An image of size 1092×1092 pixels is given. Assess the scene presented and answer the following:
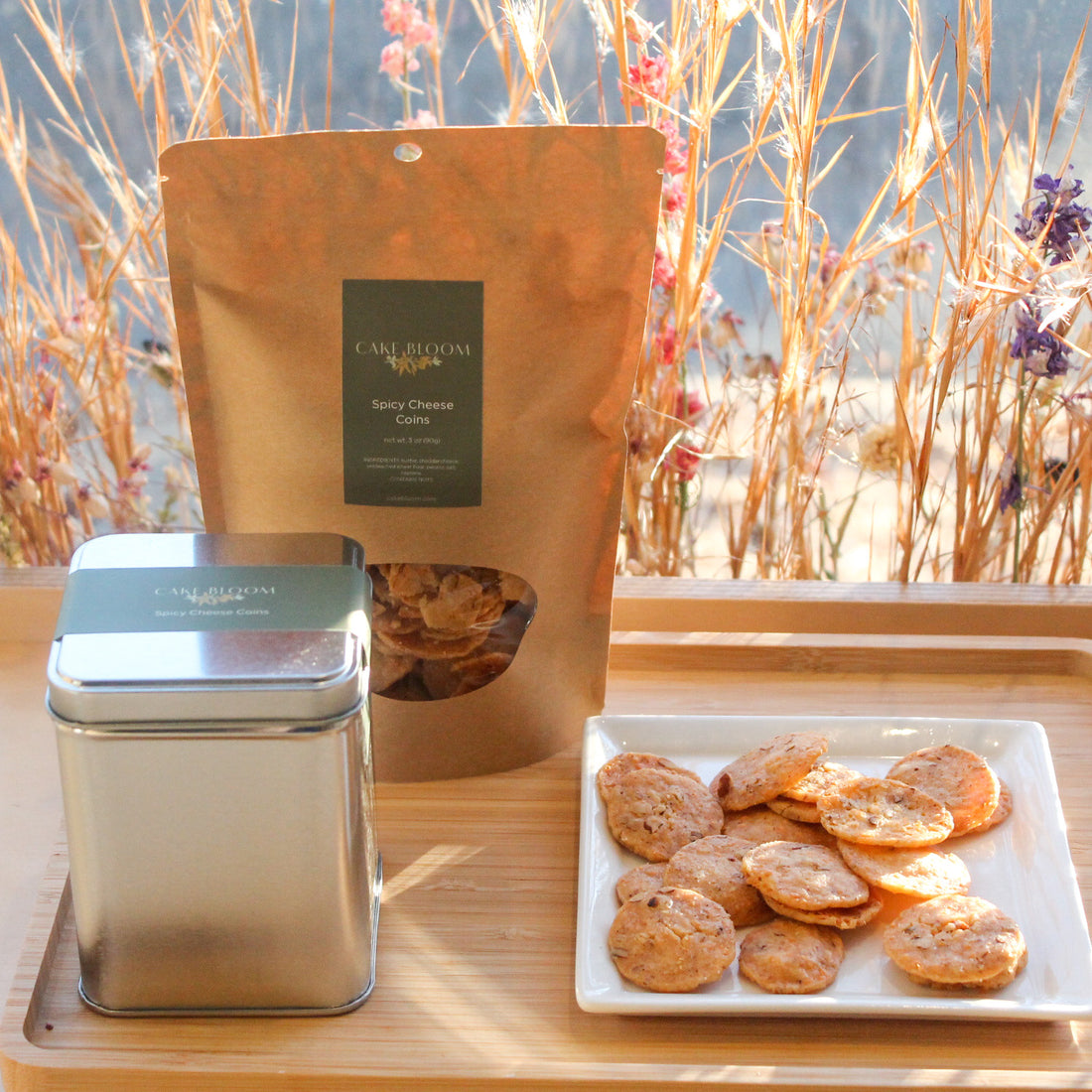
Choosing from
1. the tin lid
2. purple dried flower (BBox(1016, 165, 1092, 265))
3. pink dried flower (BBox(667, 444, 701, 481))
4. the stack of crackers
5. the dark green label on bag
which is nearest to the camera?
the tin lid

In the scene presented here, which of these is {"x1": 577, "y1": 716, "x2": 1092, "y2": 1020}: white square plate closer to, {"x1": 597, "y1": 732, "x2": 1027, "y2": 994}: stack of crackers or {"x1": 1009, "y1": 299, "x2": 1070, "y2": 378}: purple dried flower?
{"x1": 597, "y1": 732, "x2": 1027, "y2": 994}: stack of crackers

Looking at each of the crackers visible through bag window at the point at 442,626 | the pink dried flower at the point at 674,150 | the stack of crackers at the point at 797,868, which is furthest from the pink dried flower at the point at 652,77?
the stack of crackers at the point at 797,868

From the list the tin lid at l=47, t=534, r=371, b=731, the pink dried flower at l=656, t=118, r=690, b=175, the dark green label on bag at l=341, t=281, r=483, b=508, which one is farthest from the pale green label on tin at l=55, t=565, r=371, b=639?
the pink dried flower at l=656, t=118, r=690, b=175

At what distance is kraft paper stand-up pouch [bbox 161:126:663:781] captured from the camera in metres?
0.76

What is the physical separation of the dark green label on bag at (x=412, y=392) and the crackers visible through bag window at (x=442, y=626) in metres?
0.06

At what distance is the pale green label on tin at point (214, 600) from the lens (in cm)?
61

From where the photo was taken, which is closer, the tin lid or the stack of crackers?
the tin lid

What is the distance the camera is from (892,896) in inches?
29.1

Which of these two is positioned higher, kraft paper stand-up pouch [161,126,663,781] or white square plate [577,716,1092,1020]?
kraft paper stand-up pouch [161,126,663,781]

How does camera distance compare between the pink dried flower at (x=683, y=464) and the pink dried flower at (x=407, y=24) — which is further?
the pink dried flower at (x=683, y=464)

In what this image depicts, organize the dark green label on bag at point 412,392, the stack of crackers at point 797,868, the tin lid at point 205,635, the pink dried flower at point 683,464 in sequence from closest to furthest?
the tin lid at point 205,635 < the stack of crackers at point 797,868 < the dark green label on bag at point 412,392 < the pink dried flower at point 683,464

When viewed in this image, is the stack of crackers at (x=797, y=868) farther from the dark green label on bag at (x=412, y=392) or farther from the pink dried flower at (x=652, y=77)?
the pink dried flower at (x=652, y=77)

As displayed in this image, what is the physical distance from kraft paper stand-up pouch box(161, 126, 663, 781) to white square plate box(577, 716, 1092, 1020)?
12cm

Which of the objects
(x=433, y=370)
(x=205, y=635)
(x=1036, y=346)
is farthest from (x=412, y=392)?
(x=1036, y=346)
